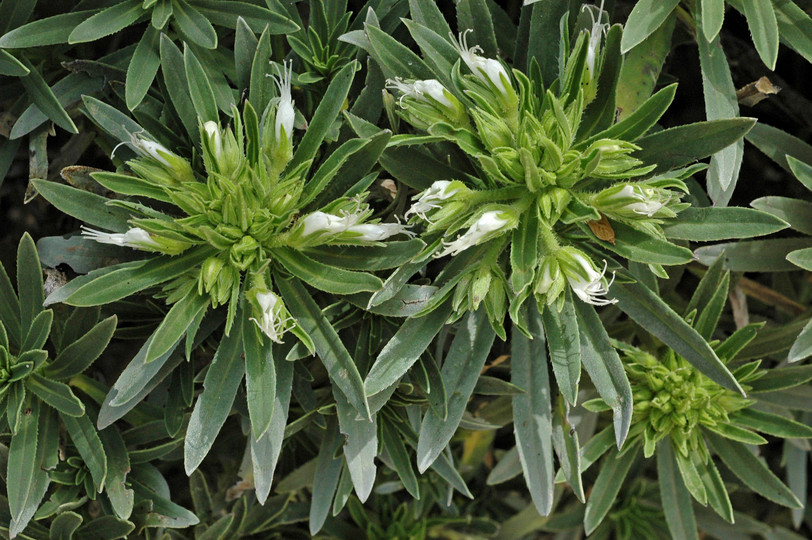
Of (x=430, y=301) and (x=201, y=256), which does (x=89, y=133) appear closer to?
(x=201, y=256)

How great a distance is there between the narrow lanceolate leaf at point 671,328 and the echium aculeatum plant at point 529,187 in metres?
0.13

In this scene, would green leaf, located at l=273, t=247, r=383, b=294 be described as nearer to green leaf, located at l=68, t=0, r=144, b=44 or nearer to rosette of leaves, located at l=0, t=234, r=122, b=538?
rosette of leaves, located at l=0, t=234, r=122, b=538

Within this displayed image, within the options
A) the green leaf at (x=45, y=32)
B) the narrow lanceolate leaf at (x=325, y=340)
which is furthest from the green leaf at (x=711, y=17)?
the green leaf at (x=45, y=32)

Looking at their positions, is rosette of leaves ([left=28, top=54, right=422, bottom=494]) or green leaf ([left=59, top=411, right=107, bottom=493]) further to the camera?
green leaf ([left=59, top=411, right=107, bottom=493])

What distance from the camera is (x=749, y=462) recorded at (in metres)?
2.09

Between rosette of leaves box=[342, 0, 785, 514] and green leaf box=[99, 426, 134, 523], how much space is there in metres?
0.71

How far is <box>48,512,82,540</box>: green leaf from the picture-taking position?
1805mm

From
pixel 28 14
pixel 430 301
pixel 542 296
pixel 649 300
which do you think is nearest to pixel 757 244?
pixel 649 300

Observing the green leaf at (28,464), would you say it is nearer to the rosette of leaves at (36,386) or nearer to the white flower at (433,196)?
the rosette of leaves at (36,386)

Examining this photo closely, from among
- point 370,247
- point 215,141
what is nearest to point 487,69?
point 370,247

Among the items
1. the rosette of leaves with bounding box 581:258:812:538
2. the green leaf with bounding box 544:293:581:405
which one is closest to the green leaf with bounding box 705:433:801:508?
the rosette of leaves with bounding box 581:258:812:538

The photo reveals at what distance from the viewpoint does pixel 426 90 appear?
1.57m

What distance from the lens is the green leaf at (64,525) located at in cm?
180

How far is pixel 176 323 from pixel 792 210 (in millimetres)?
1581
